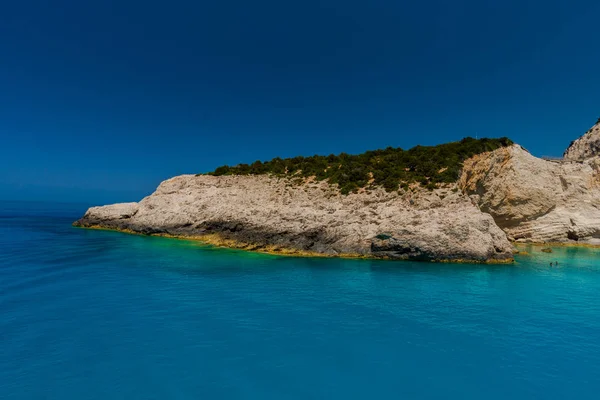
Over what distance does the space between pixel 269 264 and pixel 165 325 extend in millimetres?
11984

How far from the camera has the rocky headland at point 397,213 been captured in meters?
25.0

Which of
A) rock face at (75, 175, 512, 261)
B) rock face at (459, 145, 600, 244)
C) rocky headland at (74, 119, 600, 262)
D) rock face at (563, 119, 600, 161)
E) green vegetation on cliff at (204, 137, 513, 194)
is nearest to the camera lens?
rock face at (75, 175, 512, 261)

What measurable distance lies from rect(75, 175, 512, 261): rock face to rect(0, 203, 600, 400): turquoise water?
5014mm

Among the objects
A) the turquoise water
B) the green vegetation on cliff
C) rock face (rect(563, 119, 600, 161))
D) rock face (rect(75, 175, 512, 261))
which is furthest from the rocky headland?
rock face (rect(563, 119, 600, 161))

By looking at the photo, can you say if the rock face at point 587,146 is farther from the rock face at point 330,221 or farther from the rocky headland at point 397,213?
the rock face at point 330,221

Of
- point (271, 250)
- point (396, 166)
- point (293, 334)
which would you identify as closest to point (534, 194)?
point (396, 166)

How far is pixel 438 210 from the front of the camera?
26656 millimetres

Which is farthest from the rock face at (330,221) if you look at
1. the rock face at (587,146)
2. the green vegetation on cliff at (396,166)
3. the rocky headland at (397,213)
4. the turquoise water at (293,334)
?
the rock face at (587,146)

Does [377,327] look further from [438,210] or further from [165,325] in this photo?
[438,210]

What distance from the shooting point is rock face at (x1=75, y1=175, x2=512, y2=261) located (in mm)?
24500

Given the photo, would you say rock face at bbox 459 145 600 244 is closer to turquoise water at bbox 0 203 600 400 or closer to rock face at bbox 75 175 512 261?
rock face at bbox 75 175 512 261

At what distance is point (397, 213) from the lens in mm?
27312

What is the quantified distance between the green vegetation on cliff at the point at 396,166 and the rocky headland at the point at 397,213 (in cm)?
87

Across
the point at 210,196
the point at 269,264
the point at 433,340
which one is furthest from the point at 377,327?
the point at 210,196
